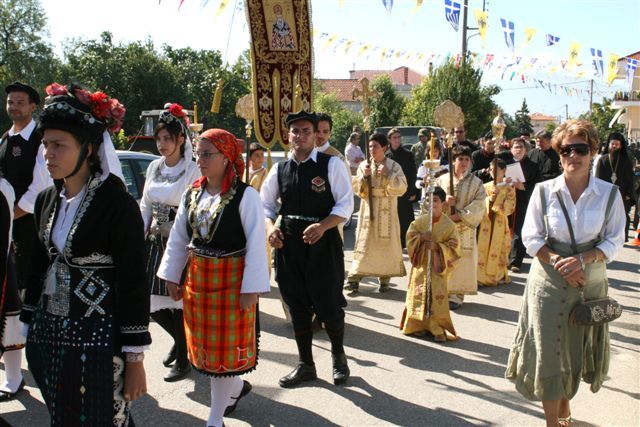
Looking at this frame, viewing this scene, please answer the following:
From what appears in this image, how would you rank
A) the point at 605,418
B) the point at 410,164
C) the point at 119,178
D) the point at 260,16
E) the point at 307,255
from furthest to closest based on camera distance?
the point at 410,164, the point at 260,16, the point at 307,255, the point at 605,418, the point at 119,178

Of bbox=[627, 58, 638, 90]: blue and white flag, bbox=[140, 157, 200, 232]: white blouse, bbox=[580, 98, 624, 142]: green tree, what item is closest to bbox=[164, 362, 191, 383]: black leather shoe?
bbox=[140, 157, 200, 232]: white blouse

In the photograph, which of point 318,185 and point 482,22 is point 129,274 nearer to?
point 318,185

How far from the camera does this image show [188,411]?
13.4 ft

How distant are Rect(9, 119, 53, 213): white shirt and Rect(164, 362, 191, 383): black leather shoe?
1.65 m

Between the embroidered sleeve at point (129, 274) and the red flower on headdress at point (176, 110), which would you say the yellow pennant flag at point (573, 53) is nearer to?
the red flower on headdress at point (176, 110)

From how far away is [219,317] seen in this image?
140 inches

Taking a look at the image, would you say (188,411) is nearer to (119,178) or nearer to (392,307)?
(119,178)

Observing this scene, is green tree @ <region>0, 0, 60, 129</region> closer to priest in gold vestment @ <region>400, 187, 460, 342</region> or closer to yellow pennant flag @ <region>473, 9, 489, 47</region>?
yellow pennant flag @ <region>473, 9, 489, 47</region>

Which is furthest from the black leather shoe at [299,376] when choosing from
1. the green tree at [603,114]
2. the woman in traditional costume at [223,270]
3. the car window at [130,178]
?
the green tree at [603,114]

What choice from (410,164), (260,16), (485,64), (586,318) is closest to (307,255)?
(586,318)

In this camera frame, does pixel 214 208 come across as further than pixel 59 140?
Yes

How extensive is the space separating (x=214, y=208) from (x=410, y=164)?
21.5ft

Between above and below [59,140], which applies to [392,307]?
below

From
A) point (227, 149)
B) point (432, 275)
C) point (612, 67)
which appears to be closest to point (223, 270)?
point (227, 149)
